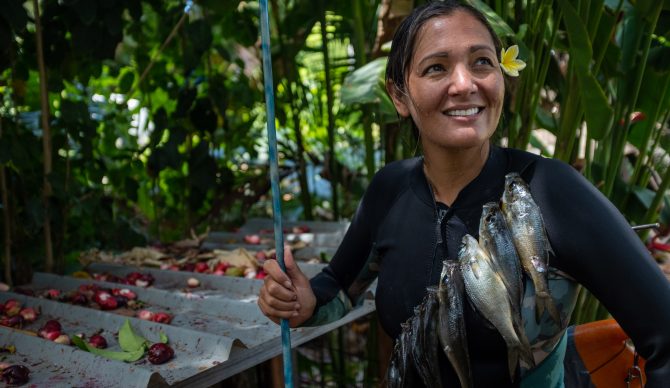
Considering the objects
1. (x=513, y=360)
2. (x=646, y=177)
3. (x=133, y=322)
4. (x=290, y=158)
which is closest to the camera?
(x=513, y=360)

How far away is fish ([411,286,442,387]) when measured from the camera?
1.10m

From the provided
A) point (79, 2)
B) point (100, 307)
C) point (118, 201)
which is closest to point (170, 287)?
point (100, 307)

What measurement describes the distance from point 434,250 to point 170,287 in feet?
4.73

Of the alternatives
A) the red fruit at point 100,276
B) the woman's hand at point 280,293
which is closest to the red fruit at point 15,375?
the woman's hand at point 280,293

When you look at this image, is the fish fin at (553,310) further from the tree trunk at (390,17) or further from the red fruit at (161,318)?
the tree trunk at (390,17)

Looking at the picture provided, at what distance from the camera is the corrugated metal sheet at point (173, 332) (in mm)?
1533

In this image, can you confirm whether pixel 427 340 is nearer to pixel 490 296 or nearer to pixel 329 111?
pixel 490 296

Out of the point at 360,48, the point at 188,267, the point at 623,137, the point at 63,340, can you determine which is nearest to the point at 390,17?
the point at 360,48

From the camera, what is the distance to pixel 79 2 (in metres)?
2.51

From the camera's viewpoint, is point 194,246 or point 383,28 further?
point 194,246

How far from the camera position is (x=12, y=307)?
2.10m

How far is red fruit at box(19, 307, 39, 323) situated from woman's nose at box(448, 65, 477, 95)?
154cm

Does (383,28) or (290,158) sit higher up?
(383,28)

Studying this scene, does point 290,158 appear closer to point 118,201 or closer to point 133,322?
point 118,201
